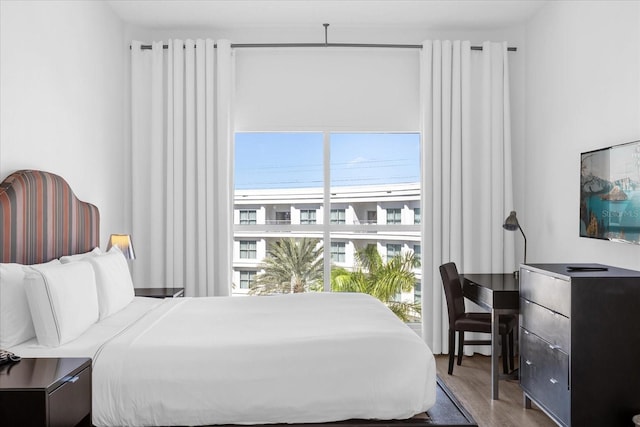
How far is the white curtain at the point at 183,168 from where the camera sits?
484 cm

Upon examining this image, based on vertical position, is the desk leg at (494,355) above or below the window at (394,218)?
below

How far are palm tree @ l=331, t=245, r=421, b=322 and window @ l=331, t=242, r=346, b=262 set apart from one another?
98 millimetres

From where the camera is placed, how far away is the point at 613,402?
2771 millimetres

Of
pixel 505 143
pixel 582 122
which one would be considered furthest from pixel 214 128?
pixel 582 122

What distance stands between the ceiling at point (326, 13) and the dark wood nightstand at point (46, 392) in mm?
3274

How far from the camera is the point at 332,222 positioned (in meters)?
5.18

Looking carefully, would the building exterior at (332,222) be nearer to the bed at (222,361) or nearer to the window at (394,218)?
the window at (394,218)

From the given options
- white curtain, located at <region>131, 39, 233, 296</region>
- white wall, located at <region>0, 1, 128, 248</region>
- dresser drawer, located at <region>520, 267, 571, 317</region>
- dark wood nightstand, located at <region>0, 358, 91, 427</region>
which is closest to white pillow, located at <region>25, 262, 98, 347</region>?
dark wood nightstand, located at <region>0, 358, 91, 427</region>

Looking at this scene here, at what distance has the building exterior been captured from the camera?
16.9 feet

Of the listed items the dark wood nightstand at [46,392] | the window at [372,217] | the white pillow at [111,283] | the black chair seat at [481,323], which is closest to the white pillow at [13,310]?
the dark wood nightstand at [46,392]

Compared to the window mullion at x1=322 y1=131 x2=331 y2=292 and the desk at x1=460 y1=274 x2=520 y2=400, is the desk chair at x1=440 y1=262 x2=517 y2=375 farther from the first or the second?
the window mullion at x1=322 y1=131 x2=331 y2=292

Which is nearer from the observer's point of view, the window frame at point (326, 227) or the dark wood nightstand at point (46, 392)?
the dark wood nightstand at point (46, 392)

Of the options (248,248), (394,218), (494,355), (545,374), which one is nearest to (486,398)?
(494,355)

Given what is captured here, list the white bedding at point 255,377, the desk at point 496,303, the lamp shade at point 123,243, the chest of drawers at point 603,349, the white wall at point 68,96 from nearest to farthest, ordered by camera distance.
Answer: the white bedding at point 255,377, the chest of drawers at point 603,349, the white wall at point 68,96, the desk at point 496,303, the lamp shade at point 123,243
